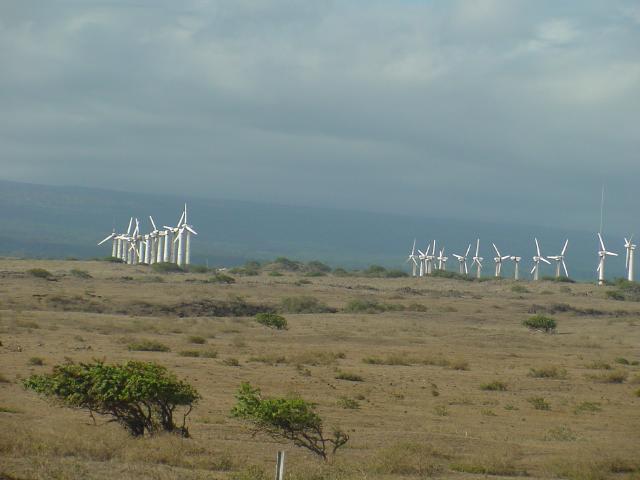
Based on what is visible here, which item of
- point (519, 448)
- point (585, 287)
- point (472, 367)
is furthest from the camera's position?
point (585, 287)

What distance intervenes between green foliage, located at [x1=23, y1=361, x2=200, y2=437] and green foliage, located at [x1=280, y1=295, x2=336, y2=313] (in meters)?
55.0

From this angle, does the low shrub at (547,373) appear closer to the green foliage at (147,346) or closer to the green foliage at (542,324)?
the green foliage at (147,346)

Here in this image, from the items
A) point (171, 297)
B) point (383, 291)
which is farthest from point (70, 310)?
point (383, 291)

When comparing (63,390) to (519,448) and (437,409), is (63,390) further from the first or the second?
(437,409)

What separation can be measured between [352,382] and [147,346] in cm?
1105

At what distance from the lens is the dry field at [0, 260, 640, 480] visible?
2364 centimetres

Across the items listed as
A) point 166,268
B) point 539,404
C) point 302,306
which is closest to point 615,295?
point 302,306

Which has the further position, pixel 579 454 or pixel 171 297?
pixel 171 297

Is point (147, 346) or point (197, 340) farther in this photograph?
point (197, 340)

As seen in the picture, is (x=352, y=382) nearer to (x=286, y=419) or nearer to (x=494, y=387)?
(x=494, y=387)

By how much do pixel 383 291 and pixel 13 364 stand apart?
73496 millimetres

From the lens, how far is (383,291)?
112 m

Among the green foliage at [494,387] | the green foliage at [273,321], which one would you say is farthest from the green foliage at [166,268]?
the green foliage at [494,387]

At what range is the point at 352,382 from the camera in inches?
1679
